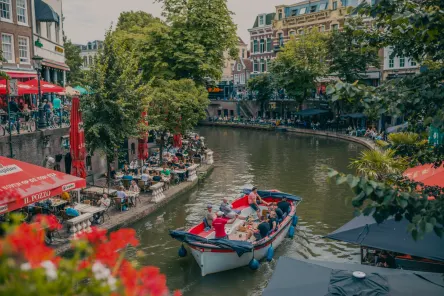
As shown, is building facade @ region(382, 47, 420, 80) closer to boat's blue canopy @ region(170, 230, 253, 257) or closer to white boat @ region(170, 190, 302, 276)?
white boat @ region(170, 190, 302, 276)

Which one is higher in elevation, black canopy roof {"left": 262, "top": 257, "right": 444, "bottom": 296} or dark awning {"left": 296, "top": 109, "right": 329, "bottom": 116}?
dark awning {"left": 296, "top": 109, "right": 329, "bottom": 116}

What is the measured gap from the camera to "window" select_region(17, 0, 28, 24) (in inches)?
1022

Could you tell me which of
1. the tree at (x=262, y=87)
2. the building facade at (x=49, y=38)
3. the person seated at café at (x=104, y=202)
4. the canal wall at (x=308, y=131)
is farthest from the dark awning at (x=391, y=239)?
the tree at (x=262, y=87)

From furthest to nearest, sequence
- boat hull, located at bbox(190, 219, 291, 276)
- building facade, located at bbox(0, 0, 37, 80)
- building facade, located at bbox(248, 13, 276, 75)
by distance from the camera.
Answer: building facade, located at bbox(248, 13, 276, 75) < building facade, located at bbox(0, 0, 37, 80) < boat hull, located at bbox(190, 219, 291, 276)

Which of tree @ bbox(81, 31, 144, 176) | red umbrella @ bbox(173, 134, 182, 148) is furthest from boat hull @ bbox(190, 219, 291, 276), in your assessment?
red umbrella @ bbox(173, 134, 182, 148)

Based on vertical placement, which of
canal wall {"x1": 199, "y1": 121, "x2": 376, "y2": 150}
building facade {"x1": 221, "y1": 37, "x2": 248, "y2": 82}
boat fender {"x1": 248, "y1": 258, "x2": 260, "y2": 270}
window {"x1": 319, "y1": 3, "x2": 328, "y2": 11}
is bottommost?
boat fender {"x1": 248, "y1": 258, "x2": 260, "y2": 270}

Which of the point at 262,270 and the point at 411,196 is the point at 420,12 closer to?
the point at 411,196

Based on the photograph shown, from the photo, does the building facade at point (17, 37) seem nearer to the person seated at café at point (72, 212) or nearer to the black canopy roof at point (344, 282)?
the person seated at café at point (72, 212)

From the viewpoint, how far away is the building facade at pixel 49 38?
94.5 feet

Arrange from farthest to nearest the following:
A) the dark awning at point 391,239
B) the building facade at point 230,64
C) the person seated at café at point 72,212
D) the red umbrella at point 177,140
Answer: the building facade at point 230,64 → the red umbrella at point 177,140 → the person seated at café at point 72,212 → the dark awning at point 391,239

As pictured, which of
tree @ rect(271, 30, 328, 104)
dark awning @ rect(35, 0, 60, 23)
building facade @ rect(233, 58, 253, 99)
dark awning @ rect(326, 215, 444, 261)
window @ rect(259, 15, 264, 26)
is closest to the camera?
dark awning @ rect(326, 215, 444, 261)

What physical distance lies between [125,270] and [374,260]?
36.5ft

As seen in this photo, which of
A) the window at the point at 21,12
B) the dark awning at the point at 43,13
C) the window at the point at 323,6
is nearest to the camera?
the window at the point at 21,12

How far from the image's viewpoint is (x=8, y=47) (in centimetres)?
2577
